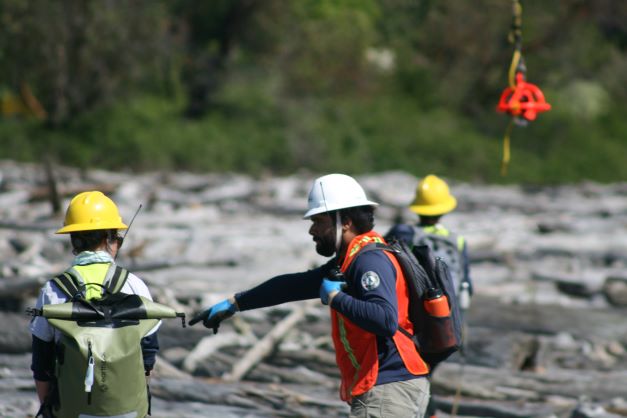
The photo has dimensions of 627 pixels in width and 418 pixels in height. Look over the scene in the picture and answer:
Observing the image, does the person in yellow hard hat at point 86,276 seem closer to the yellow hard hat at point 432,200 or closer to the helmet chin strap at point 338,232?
the helmet chin strap at point 338,232

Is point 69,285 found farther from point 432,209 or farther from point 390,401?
point 432,209

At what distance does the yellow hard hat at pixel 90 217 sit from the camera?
472cm

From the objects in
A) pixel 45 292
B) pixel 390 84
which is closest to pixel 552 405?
pixel 45 292

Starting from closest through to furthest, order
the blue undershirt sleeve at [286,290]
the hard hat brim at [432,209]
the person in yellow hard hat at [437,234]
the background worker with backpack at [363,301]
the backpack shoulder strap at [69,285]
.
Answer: the backpack shoulder strap at [69,285] < the background worker with backpack at [363,301] < the blue undershirt sleeve at [286,290] < the person in yellow hard hat at [437,234] < the hard hat brim at [432,209]

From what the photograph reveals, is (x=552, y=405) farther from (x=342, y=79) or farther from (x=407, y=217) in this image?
(x=342, y=79)

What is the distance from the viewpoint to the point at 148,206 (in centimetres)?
1919

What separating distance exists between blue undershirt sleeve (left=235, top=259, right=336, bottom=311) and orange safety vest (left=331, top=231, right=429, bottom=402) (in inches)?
12.4

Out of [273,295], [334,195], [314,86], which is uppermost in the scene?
[314,86]

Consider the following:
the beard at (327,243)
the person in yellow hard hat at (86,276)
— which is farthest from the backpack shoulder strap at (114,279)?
the beard at (327,243)

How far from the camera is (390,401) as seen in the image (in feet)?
15.8

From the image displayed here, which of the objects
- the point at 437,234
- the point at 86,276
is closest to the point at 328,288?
the point at 86,276

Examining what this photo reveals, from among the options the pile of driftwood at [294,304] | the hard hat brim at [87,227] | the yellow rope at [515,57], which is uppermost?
the yellow rope at [515,57]

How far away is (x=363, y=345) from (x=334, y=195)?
0.68 metres

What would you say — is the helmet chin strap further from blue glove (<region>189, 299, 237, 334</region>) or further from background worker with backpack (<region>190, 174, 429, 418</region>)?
blue glove (<region>189, 299, 237, 334</region>)
